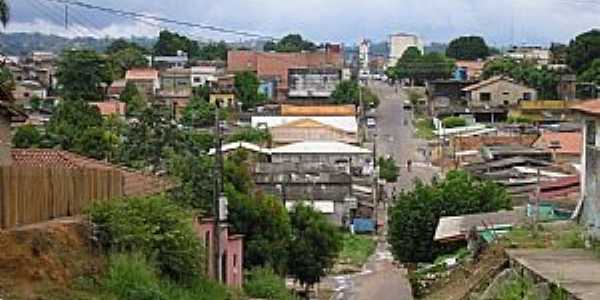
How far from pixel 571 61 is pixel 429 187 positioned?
61.6m

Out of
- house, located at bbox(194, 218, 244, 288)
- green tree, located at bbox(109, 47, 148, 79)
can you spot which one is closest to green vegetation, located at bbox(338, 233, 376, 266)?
house, located at bbox(194, 218, 244, 288)

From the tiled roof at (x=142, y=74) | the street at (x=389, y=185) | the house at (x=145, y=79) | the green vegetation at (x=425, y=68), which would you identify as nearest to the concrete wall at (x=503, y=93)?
the street at (x=389, y=185)

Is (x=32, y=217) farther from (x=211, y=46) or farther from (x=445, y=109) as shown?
(x=211, y=46)

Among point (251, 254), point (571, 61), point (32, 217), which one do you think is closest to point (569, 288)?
point (32, 217)

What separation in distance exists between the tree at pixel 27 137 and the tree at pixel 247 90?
141 feet

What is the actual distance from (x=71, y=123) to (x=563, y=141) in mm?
26032

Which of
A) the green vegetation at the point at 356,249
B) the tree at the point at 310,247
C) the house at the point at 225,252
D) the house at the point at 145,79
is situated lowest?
the green vegetation at the point at 356,249

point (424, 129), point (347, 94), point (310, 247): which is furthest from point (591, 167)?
point (347, 94)

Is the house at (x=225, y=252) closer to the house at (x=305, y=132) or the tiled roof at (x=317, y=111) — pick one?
the house at (x=305, y=132)

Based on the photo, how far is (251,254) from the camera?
35906mm

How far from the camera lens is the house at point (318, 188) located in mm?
59969

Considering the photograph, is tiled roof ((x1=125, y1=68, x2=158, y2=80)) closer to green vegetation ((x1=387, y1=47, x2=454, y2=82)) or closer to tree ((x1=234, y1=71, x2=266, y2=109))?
tree ((x1=234, y1=71, x2=266, y2=109))

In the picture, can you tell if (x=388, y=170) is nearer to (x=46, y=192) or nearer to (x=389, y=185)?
(x=389, y=185)

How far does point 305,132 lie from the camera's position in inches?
3206
